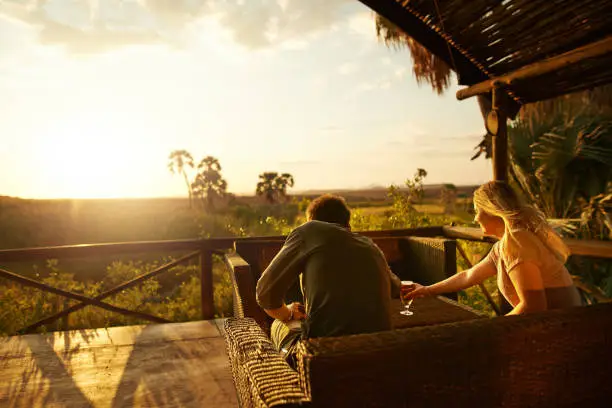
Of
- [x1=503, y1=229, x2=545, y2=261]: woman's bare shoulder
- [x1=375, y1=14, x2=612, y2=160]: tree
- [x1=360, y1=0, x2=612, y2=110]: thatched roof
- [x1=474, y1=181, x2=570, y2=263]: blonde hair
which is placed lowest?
[x1=503, y1=229, x2=545, y2=261]: woman's bare shoulder

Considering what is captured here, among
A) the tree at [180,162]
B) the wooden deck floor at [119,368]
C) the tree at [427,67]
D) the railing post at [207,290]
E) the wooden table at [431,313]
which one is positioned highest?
the tree at [180,162]

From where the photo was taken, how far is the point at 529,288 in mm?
1819

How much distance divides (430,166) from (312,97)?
201 cm

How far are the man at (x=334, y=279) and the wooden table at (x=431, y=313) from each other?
68 centimetres

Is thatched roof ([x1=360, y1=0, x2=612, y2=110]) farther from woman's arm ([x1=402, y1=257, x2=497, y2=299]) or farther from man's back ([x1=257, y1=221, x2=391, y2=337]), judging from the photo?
man's back ([x1=257, y1=221, x2=391, y2=337])

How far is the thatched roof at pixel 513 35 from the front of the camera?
3426 mm

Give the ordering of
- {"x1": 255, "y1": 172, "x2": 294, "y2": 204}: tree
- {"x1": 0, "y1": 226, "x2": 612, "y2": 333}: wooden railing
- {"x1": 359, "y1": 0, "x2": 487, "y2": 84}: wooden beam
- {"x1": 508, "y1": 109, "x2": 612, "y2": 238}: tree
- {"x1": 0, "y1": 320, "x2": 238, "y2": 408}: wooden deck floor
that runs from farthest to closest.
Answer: {"x1": 255, "y1": 172, "x2": 294, "y2": 204}: tree, {"x1": 508, "y1": 109, "x2": 612, "y2": 238}: tree, {"x1": 0, "y1": 226, "x2": 612, "y2": 333}: wooden railing, {"x1": 359, "y1": 0, "x2": 487, "y2": 84}: wooden beam, {"x1": 0, "y1": 320, "x2": 238, "y2": 408}: wooden deck floor

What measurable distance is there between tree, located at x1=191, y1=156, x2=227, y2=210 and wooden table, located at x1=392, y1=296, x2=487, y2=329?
34485mm

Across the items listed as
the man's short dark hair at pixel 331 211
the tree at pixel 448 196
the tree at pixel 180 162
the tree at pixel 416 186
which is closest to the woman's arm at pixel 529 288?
the man's short dark hair at pixel 331 211

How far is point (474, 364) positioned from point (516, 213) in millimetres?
895

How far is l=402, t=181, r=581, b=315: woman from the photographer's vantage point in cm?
183

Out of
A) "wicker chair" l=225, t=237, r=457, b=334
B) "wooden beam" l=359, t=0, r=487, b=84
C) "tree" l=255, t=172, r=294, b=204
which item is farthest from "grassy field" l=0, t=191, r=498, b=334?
"wooden beam" l=359, t=0, r=487, b=84

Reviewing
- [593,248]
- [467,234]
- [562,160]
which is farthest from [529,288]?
[562,160]

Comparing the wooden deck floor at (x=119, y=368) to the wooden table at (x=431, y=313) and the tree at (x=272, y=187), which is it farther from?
the tree at (x=272, y=187)
